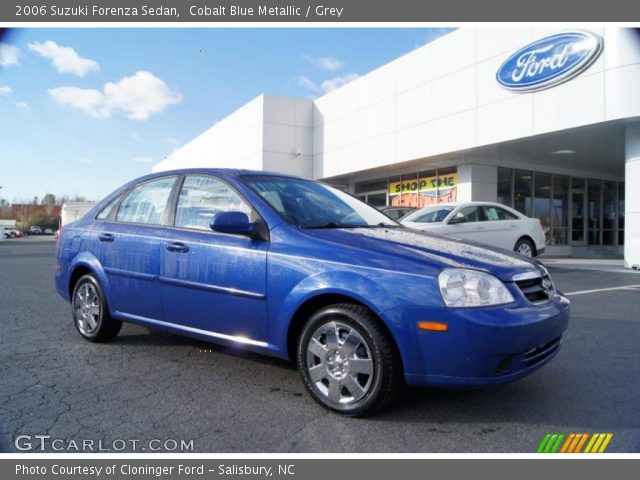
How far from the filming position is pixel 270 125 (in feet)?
73.2

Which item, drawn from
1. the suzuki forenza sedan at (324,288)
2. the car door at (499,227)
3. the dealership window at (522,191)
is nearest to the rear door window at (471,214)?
the car door at (499,227)

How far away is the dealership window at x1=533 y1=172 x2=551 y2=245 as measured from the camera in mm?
18812

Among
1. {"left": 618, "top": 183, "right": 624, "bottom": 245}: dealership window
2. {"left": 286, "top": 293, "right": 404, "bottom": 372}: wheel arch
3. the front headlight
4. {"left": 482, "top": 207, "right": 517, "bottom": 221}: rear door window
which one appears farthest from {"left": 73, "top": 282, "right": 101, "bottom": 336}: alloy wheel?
{"left": 618, "top": 183, "right": 624, "bottom": 245}: dealership window

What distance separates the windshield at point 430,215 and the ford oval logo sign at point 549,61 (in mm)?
5560

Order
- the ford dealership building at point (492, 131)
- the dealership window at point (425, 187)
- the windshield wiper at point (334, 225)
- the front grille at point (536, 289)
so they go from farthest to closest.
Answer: the dealership window at point (425, 187)
the ford dealership building at point (492, 131)
the windshield wiper at point (334, 225)
the front grille at point (536, 289)

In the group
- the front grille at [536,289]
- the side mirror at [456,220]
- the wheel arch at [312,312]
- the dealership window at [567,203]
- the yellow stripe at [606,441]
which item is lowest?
the yellow stripe at [606,441]

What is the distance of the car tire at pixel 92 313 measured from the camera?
4.19 m

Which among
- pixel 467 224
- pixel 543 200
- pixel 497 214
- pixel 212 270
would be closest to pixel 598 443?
pixel 212 270

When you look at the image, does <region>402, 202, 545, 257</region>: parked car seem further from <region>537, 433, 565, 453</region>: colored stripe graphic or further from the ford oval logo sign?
<region>537, 433, 565, 453</region>: colored stripe graphic

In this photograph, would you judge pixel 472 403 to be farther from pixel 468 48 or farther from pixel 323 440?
pixel 468 48

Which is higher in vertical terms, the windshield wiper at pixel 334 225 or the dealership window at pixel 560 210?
the dealership window at pixel 560 210

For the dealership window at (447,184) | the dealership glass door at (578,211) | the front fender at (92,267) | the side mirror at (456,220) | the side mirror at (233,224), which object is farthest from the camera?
the dealership glass door at (578,211)

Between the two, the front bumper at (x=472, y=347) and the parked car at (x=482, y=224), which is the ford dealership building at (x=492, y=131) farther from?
the front bumper at (x=472, y=347)

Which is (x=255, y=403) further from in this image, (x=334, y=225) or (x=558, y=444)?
(x=558, y=444)
